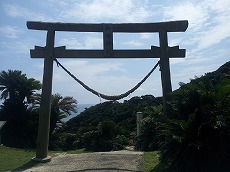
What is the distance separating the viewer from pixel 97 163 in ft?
30.1

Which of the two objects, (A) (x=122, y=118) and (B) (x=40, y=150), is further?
(A) (x=122, y=118)

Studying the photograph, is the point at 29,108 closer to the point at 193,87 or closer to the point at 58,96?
the point at 58,96

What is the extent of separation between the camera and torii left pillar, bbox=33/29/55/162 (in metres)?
9.90

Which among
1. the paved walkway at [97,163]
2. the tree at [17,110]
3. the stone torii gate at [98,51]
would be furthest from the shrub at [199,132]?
the tree at [17,110]

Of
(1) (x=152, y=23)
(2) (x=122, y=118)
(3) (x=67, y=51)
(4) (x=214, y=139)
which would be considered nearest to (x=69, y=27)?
(3) (x=67, y=51)

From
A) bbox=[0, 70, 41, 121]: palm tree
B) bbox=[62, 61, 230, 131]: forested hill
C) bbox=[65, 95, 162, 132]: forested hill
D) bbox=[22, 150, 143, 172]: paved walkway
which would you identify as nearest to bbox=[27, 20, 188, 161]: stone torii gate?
bbox=[22, 150, 143, 172]: paved walkway

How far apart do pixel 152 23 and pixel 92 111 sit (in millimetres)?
26114

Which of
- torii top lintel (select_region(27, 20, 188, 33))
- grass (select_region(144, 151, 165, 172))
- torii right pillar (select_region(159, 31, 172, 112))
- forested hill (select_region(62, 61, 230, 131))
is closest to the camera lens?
grass (select_region(144, 151, 165, 172))

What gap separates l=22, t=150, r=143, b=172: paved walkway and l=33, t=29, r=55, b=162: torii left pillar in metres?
0.47

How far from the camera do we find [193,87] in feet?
25.6

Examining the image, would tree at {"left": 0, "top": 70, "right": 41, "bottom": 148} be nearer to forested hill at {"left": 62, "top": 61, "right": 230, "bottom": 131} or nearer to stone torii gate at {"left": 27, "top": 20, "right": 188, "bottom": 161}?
forested hill at {"left": 62, "top": 61, "right": 230, "bottom": 131}

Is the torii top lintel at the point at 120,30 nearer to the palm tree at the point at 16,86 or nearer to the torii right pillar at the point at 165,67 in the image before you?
the torii right pillar at the point at 165,67

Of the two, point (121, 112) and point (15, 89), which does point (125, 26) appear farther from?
point (121, 112)

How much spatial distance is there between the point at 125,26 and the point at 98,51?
3.58 feet
